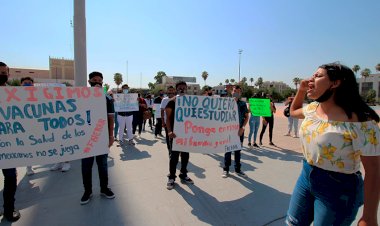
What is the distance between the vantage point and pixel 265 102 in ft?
27.3

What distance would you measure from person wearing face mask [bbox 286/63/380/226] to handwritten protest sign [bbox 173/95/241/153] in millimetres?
2410

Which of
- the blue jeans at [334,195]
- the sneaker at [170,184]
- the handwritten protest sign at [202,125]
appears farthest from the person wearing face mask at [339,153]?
the sneaker at [170,184]

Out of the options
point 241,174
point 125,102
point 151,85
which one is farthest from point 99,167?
point 151,85

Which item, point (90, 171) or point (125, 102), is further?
point (125, 102)

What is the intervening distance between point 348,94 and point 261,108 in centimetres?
671

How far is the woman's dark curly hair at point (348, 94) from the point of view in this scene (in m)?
1.65

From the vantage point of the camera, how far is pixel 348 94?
170 centimetres

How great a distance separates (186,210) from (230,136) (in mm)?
1671

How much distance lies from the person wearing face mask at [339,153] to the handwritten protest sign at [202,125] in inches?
94.9

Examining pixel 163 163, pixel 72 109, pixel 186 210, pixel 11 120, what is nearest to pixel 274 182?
pixel 186 210

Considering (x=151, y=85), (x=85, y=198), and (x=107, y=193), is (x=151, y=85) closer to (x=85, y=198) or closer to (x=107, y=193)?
(x=107, y=193)

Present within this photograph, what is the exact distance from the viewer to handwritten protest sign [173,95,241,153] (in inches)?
164

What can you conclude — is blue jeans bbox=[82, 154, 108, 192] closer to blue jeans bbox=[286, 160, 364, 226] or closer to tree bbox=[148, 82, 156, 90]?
→ blue jeans bbox=[286, 160, 364, 226]

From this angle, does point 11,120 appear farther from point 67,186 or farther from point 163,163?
point 163,163
